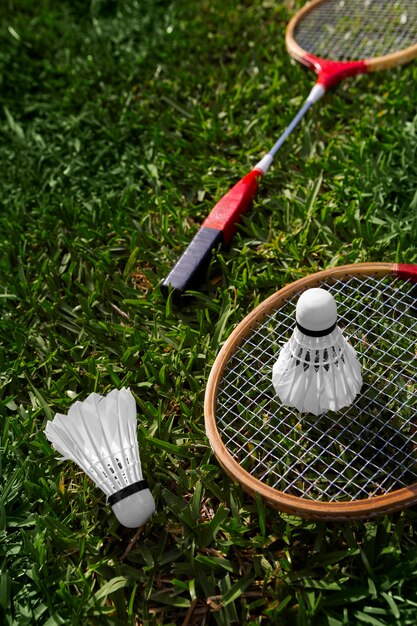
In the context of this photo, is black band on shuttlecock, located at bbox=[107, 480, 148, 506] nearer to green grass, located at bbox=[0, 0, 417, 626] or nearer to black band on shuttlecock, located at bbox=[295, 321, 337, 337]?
green grass, located at bbox=[0, 0, 417, 626]

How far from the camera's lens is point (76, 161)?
136 inches

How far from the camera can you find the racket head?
3.43m

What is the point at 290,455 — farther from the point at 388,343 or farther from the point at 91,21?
the point at 91,21

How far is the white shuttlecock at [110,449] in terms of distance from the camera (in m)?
2.13

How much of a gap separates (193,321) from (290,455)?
2.35 ft

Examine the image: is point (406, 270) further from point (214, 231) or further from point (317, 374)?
point (214, 231)

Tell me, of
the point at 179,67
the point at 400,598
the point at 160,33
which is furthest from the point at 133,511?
the point at 160,33

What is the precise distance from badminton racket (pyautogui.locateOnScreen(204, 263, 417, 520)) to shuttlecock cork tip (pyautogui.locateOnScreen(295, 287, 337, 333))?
A: 34 centimetres

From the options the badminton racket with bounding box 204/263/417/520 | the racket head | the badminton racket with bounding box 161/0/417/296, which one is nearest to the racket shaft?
the badminton racket with bounding box 161/0/417/296

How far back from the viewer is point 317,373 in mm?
2152

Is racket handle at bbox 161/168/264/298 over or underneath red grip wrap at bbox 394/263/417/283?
underneath

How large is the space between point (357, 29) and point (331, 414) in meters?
2.37

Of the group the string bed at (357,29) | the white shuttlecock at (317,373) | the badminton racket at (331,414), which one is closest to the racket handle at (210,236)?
the badminton racket at (331,414)

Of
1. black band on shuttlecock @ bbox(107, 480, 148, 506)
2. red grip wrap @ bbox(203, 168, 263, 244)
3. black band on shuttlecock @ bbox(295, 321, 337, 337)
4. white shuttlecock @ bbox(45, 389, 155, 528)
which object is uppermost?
black band on shuttlecock @ bbox(295, 321, 337, 337)
